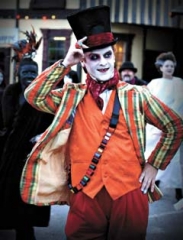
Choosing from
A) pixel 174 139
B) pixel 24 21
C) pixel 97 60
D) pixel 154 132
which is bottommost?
pixel 154 132

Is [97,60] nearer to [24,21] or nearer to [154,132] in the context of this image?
[154,132]

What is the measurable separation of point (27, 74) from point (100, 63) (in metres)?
1.48

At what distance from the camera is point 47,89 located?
2.77 metres

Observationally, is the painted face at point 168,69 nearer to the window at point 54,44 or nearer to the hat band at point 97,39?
the hat band at point 97,39

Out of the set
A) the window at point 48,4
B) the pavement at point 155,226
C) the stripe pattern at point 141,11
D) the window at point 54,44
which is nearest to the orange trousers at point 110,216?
the pavement at point 155,226

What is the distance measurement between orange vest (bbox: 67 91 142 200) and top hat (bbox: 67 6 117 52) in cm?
29

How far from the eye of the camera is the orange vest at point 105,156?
2680mm

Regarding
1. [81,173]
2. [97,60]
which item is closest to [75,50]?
[97,60]

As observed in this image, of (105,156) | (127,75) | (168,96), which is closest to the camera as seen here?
(105,156)

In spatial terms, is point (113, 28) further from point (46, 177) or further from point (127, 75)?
point (46, 177)

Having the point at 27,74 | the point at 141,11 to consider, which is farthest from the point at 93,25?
the point at 141,11

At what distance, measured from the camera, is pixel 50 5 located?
40.5 ft

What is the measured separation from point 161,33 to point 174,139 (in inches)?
407

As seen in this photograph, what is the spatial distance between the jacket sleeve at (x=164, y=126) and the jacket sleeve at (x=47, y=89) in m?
0.49
